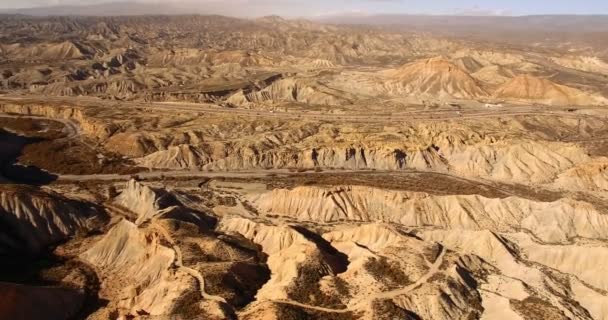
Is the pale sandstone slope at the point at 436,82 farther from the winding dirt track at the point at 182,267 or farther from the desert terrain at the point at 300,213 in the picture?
the winding dirt track at the point at 182,267

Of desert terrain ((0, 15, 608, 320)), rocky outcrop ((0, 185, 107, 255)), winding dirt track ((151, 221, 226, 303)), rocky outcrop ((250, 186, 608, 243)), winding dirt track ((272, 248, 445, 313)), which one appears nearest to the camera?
winding dirt track ((272, 248, 445, 313))

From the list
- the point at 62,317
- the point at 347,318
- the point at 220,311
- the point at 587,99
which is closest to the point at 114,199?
the point at 62,317

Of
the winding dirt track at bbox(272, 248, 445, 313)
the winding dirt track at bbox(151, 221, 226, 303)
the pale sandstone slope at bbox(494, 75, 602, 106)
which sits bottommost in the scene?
the winding dirt track at bbox(151, 221, 226, 303)

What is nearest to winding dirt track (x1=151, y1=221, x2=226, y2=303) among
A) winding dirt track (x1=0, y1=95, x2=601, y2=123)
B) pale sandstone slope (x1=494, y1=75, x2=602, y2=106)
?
winding dirt track (x1=0, y1=95, x2=601, y2=123)

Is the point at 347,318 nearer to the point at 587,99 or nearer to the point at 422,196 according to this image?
the point at 422,196

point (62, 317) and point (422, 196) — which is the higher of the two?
point (422, 196)

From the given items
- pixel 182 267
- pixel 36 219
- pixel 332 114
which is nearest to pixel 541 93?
pixel 332 114

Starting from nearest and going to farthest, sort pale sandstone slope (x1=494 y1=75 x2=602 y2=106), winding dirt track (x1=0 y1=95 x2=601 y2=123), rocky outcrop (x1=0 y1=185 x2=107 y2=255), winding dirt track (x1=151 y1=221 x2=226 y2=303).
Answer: winding dirt track (x1=151 y1=221 x2=226 y2=303)
rocky outcrop (x1=0 y1=185 x2=107 y2=255)
winding dirt track (x1=0 y1=95 x2=601 y2=123)
pale sandstone slope (x1=494 y1=75 x2=602 y2=106)

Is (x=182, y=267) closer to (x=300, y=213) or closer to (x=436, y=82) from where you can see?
(x=300, y=213)

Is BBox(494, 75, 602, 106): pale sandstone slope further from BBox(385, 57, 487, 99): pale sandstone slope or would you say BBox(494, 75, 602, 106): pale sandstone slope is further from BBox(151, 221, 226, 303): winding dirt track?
BBox(151, 221, 226, 303): winding dirt track
